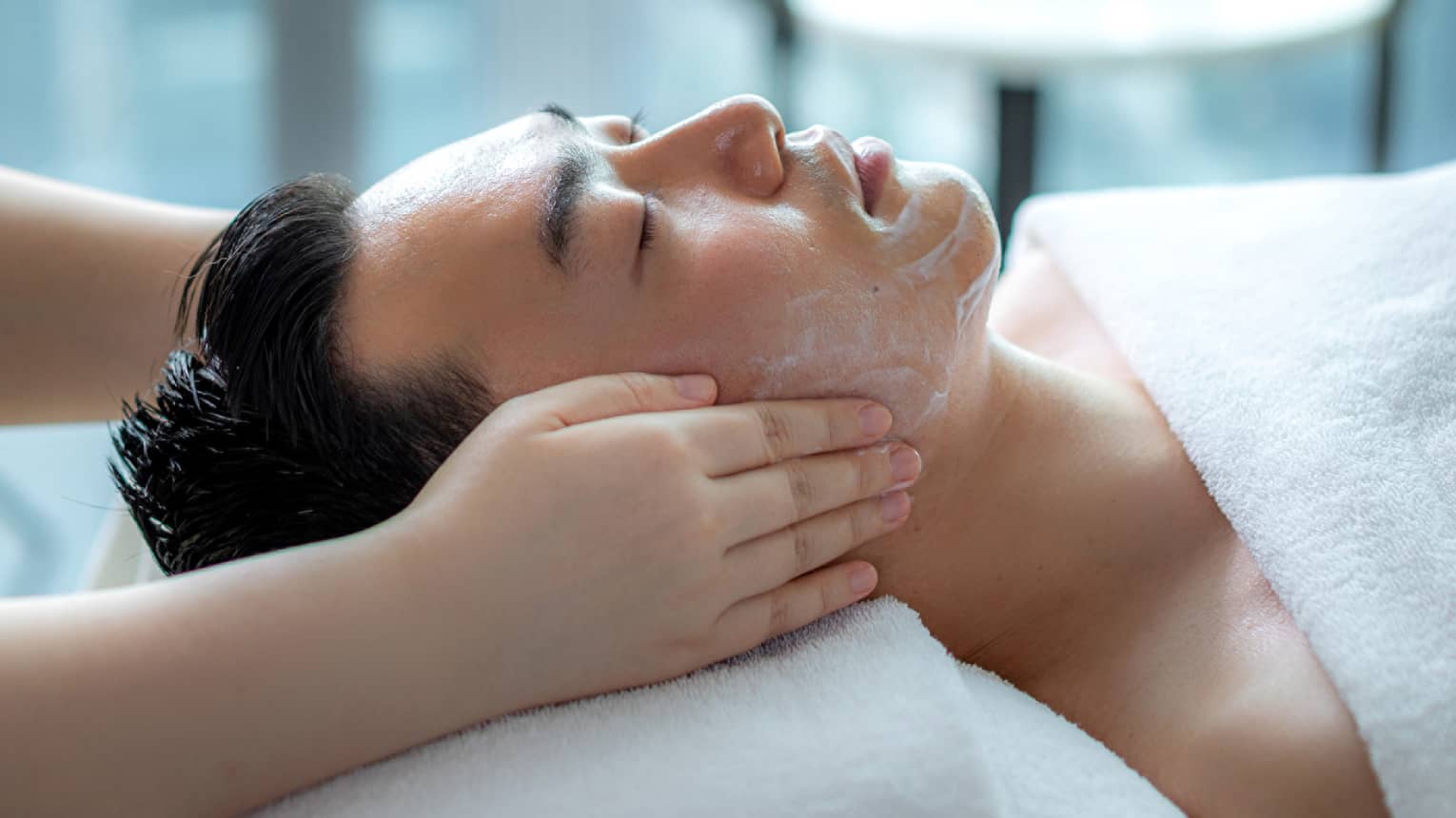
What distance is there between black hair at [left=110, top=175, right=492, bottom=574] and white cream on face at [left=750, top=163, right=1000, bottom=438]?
27 centimetres

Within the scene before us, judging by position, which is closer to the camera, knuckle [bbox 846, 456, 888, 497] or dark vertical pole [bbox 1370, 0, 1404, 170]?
knuckle [bbox 846, 456, 888, 497]

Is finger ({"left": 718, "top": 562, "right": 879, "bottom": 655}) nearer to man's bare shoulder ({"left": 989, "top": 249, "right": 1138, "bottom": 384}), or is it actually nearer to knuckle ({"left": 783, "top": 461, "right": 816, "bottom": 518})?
knuckle ({"left": 783, "top": 461, "right": 816, "bottom": 518})

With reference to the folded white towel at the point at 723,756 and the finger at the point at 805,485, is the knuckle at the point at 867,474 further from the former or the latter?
the folded white towel at the point at 723,756

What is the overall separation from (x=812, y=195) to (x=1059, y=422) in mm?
362

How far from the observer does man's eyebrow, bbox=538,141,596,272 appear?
88cm

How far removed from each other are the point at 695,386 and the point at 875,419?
16 centimetres

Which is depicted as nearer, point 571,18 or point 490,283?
point 490,283

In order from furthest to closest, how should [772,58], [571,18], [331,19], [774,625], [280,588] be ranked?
[772,58] < [571,18] < [331,19] < [774,625] < [280,588]

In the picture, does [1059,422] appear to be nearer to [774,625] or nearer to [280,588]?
[774,625]

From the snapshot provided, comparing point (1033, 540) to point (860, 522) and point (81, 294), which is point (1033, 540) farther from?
point (81, 294)

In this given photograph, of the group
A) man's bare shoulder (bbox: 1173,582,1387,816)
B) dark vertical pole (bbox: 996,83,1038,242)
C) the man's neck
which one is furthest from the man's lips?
dark vertical pole (bbox: 996,83,1038,242)

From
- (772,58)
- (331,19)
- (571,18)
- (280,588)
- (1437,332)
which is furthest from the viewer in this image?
(772,58)

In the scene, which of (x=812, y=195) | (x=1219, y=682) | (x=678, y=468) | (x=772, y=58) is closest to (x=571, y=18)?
(x=772, y=58)

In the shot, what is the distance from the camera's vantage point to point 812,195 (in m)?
0.93
